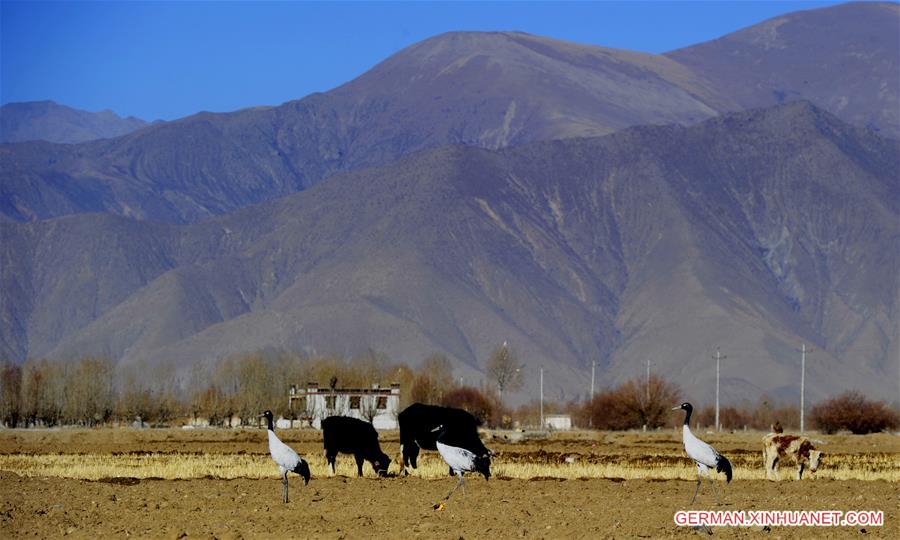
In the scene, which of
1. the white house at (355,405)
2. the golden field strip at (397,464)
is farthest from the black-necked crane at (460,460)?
the white house at (355,405)

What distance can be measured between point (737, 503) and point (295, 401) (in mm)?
92426

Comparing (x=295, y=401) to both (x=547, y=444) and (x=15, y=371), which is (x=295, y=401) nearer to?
(x=15, y=371)

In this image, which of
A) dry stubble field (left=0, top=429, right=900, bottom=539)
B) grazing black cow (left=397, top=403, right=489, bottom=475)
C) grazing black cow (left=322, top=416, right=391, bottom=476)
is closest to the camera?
dry stubble field (left=0, top=429, right=900, bottom=539)

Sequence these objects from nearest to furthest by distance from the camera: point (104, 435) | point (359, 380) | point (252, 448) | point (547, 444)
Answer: point (252, 448) → point (547, 444) → point (104, 435) → point (359, 380)

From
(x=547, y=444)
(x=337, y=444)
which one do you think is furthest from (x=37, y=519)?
(x=547, y=444)

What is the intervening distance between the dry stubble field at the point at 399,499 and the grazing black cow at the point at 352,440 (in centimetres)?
64

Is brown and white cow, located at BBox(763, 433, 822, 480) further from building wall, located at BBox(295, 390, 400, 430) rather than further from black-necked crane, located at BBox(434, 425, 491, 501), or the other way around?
building wall, located at BBox(295, 390, 400, 430)

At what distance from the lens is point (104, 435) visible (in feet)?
251

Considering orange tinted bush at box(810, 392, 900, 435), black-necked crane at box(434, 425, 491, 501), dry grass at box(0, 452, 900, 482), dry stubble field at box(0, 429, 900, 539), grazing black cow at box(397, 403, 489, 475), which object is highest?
orange tinted bush at box(810, 392, 900, 435)

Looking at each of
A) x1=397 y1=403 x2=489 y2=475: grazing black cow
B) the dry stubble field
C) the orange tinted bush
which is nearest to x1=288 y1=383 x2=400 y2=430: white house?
the orange tinted bush

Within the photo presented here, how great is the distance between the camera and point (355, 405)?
108000mm

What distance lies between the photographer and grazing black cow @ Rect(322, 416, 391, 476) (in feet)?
123

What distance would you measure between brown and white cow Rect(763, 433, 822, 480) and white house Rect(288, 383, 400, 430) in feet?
219

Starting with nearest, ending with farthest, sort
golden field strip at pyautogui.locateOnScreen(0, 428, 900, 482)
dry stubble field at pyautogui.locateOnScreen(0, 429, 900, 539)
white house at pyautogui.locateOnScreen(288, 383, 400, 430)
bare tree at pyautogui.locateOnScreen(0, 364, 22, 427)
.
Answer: dry stubble field at pyautogui.locateOnScreen(0, 429, 900, 539) → golden field strip at pyautogui.locateOnScreen(0, 428, 900, 482) → white house at pyautogui.locateOnScreen(288, 383, 400, 430) → bare tree at pyautogui.locateOnScreen(0, 364, 22, 427)
